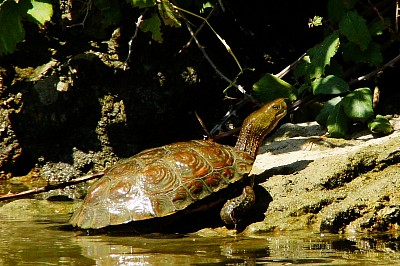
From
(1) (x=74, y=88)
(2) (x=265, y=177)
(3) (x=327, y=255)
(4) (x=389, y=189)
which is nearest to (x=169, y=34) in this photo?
(1) (x=74, y=88)

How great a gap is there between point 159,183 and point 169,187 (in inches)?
3.0

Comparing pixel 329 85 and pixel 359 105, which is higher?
pixel 329 85

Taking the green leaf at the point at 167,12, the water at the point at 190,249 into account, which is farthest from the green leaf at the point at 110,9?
the water at the point at 190,249

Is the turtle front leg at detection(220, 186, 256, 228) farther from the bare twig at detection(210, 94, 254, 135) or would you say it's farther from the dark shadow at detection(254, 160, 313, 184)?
the bare twig at detection(210, 94, 254, 135)

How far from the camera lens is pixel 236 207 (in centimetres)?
438

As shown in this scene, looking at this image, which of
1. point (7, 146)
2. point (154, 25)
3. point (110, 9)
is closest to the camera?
point (154, 25)

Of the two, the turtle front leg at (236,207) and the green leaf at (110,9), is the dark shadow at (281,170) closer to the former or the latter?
the turtle front leg at (236,207)

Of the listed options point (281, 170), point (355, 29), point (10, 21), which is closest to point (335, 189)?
point (281, 170)

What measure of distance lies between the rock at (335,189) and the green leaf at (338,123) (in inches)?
10.1

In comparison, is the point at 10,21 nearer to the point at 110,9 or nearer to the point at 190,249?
the point at 110,9

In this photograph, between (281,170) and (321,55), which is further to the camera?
(321,55)

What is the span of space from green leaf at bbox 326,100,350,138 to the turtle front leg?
4.32 feet

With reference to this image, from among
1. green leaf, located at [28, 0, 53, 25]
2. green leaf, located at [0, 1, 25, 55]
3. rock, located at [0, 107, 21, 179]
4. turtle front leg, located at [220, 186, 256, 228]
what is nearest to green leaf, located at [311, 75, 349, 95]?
turtle front leg, located at [220, 186, 256, 228]

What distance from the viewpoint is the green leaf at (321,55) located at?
18.2 ft
